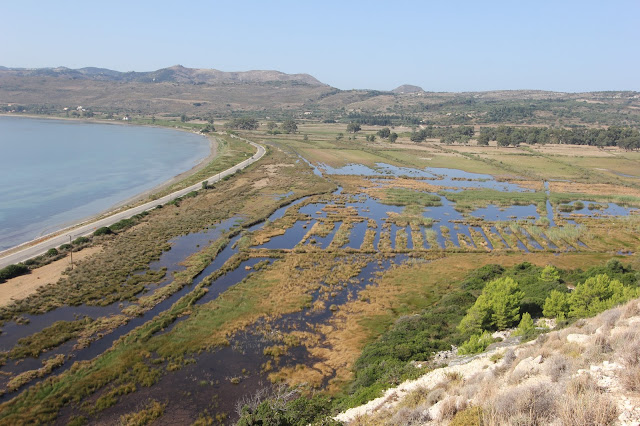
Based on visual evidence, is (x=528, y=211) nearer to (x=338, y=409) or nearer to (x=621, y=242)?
(x=621, y=242)

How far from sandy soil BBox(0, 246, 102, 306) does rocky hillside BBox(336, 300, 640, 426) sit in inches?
1164

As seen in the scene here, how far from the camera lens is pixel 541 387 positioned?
10719mm

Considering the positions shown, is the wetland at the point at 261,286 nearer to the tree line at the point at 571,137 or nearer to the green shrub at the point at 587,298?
the green shrub at the point at 587,298

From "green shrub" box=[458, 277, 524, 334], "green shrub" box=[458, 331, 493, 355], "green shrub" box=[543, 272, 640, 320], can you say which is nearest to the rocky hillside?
"green shrub" box=[458, 331, 493, 355]

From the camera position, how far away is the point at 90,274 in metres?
35.7

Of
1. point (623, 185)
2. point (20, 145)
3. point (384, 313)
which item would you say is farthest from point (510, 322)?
point (20, 145)

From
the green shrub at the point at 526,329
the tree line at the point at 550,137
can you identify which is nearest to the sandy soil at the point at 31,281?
the green shrub at the point at 526,329

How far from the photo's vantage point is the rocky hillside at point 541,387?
9.51m

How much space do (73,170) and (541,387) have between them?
103413mm

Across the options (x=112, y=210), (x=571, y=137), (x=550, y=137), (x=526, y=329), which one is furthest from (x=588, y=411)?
(x=550, y=137)

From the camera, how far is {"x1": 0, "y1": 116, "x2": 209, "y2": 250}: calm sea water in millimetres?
57719

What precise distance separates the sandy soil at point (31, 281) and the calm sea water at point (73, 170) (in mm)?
12860

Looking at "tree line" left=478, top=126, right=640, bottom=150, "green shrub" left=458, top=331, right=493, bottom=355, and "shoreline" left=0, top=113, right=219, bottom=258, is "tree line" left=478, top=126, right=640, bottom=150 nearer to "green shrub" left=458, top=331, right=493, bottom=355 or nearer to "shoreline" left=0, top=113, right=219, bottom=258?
"shoreline" left=0, top=113, right=219, bottom=258

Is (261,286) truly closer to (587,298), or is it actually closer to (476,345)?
(476,345)
